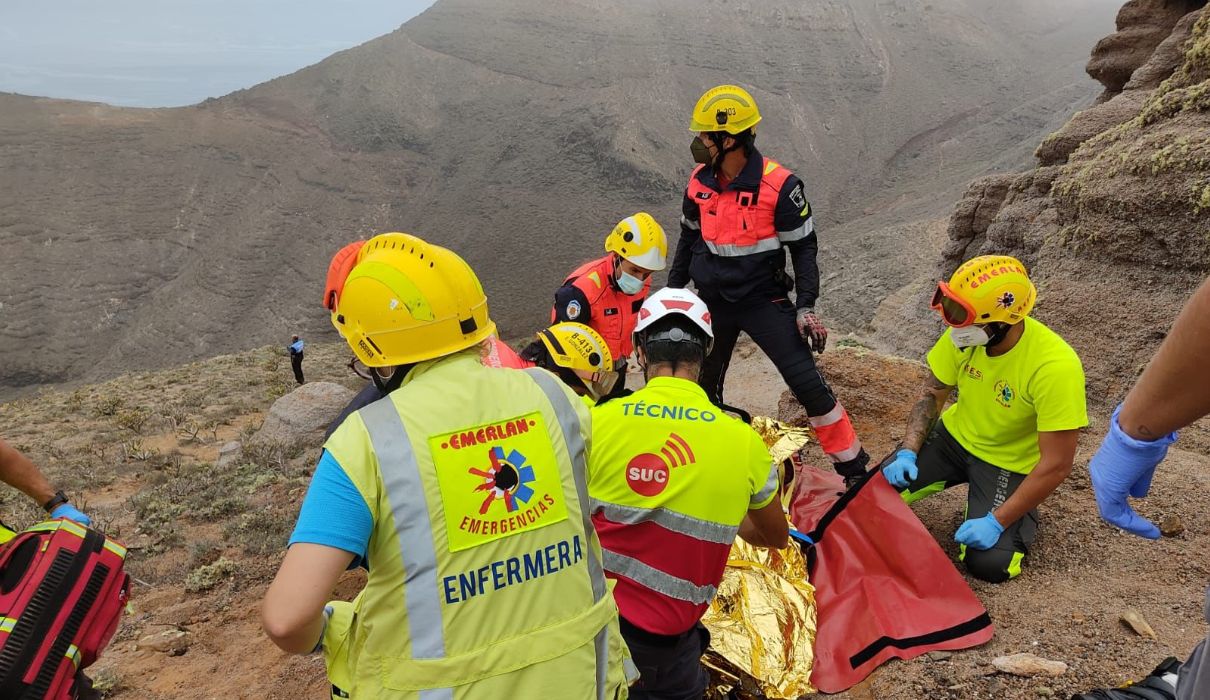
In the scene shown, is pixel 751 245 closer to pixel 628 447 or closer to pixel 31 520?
pixel 628 447

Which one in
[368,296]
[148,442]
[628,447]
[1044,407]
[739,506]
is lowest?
[148,442]

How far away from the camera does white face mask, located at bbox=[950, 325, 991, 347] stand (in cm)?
363

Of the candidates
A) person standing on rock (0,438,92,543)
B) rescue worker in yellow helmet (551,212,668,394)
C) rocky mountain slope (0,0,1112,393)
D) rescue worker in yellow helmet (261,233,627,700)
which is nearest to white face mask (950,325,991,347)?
rescue worker in yellow helmet (551,212,668,394)

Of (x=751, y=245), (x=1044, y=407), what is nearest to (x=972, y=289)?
(x=1044, y=407)

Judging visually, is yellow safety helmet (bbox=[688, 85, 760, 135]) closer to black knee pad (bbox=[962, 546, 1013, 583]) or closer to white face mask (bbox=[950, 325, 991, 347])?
white face mask (bbox=[950, 325, 991, 347])

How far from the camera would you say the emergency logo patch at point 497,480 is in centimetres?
160

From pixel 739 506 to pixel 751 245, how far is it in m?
2.40

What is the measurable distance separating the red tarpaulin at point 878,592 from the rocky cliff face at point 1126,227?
9.32 feet

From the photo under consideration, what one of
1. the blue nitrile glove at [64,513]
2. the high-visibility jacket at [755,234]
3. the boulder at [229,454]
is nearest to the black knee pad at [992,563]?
the high-visibility jacket at [755,234]

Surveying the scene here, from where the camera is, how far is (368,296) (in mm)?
1754

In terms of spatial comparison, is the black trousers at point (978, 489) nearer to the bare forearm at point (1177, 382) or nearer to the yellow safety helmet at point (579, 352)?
the yellow safety helmet at point (579, 352)

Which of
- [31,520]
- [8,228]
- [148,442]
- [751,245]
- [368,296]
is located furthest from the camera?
[8,228]

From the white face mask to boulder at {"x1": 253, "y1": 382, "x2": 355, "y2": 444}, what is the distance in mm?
7932

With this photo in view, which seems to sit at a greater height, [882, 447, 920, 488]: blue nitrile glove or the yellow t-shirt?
the yellow t-shirt
